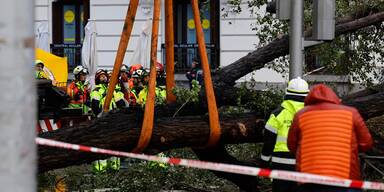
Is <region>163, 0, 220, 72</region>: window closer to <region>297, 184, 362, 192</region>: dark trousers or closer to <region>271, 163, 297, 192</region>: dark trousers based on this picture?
<region>271, 163, 297, 192</region>: dark trousers

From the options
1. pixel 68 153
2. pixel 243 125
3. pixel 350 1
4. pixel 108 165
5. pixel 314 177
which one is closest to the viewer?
pixel 314 177

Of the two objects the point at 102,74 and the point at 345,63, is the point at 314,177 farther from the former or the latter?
the point at 102,74

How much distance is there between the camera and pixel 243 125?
25.5ft

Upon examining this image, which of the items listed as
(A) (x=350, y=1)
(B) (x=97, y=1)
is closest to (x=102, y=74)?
(A) (x=350, y=1)

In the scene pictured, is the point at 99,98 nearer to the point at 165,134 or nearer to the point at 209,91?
the point at 165,134

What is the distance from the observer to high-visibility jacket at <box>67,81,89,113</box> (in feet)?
46.1

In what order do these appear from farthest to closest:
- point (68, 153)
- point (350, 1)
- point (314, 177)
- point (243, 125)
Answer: point (350, 1) < point (243, 125) < point (68, 153) < point (314, 177)

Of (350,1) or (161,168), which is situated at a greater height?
(350,1)

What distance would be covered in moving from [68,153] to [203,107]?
1553 mm

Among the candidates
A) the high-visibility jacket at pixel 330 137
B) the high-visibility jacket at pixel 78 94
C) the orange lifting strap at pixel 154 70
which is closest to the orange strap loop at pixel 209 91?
the orange lifting strap at pixel 154 70

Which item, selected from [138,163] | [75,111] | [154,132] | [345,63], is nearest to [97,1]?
[75,111]

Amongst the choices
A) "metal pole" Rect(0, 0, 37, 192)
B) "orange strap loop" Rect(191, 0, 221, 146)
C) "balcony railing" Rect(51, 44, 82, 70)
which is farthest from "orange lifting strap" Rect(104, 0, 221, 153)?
"balcony railing" Rect(51, 44, 82, 70)

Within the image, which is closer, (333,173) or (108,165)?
(333,173)

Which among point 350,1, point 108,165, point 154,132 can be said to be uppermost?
point 350,1
